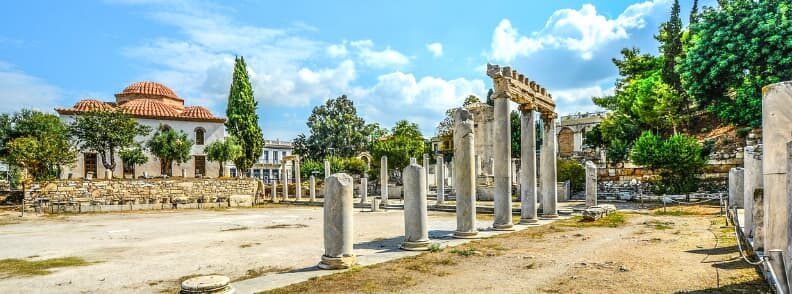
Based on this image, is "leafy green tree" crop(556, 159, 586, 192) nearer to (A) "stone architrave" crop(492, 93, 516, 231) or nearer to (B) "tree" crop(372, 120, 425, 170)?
(B) "tree" crop(372, 120, 425, 170)

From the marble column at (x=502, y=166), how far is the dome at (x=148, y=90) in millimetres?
39955

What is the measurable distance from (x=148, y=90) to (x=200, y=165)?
29.0 feet

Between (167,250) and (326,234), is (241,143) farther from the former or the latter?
(326,234)

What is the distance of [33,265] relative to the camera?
28.0 ft

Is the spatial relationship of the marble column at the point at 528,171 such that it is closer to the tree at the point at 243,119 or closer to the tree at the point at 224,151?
the tree at the point at 224,151

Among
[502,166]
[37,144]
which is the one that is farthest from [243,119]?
[502,166]

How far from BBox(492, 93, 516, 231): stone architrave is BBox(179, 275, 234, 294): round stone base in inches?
302

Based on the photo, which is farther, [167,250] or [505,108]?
[505,108]

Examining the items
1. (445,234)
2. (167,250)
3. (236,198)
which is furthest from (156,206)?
(445,234)

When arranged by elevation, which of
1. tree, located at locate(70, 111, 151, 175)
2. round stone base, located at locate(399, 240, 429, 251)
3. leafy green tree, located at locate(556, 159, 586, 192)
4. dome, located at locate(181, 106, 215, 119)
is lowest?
round stone base, located at locate(399, 240, 429, 251)

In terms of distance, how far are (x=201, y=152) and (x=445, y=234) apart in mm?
34901

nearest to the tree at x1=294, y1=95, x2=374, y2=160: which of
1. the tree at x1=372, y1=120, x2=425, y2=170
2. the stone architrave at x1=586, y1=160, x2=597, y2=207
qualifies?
the tree at x1=372, y1=120, x2=425, y2=170

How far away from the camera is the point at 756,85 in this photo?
22891mm

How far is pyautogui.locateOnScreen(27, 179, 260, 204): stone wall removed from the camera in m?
25.3
